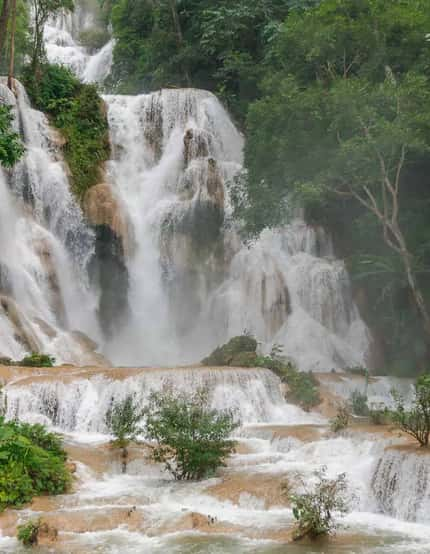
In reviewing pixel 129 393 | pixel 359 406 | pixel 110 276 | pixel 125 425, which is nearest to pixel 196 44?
pixel 110 276

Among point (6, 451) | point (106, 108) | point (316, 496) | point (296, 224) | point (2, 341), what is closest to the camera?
point (316, 496)

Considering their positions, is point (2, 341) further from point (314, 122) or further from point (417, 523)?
point (417, 523)

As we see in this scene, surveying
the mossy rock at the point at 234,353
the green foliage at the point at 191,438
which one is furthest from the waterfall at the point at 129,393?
the green foliage at the point at 191,438

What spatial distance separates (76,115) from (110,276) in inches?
314

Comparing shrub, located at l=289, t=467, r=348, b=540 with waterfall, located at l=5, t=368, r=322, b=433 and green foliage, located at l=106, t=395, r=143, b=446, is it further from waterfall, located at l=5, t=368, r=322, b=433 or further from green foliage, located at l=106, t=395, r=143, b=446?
waterfall, located at l=5, t=368, r=322, b=433

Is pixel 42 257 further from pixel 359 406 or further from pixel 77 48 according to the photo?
pixel 77 48

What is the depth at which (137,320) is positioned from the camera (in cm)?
2459

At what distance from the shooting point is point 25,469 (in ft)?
34.3

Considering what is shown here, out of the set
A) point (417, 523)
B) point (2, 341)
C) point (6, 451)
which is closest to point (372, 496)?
point (417, 523)

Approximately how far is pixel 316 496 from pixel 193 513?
1723 mm

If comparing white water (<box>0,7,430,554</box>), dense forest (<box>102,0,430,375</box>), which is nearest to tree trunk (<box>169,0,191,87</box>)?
white water (<box>0,7,430,554</box>)

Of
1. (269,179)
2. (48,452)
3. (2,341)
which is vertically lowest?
(48,452)

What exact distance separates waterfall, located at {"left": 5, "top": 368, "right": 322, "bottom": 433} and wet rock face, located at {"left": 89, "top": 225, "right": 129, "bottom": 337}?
28.0 feet

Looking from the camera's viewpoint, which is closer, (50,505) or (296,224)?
(50,505)
